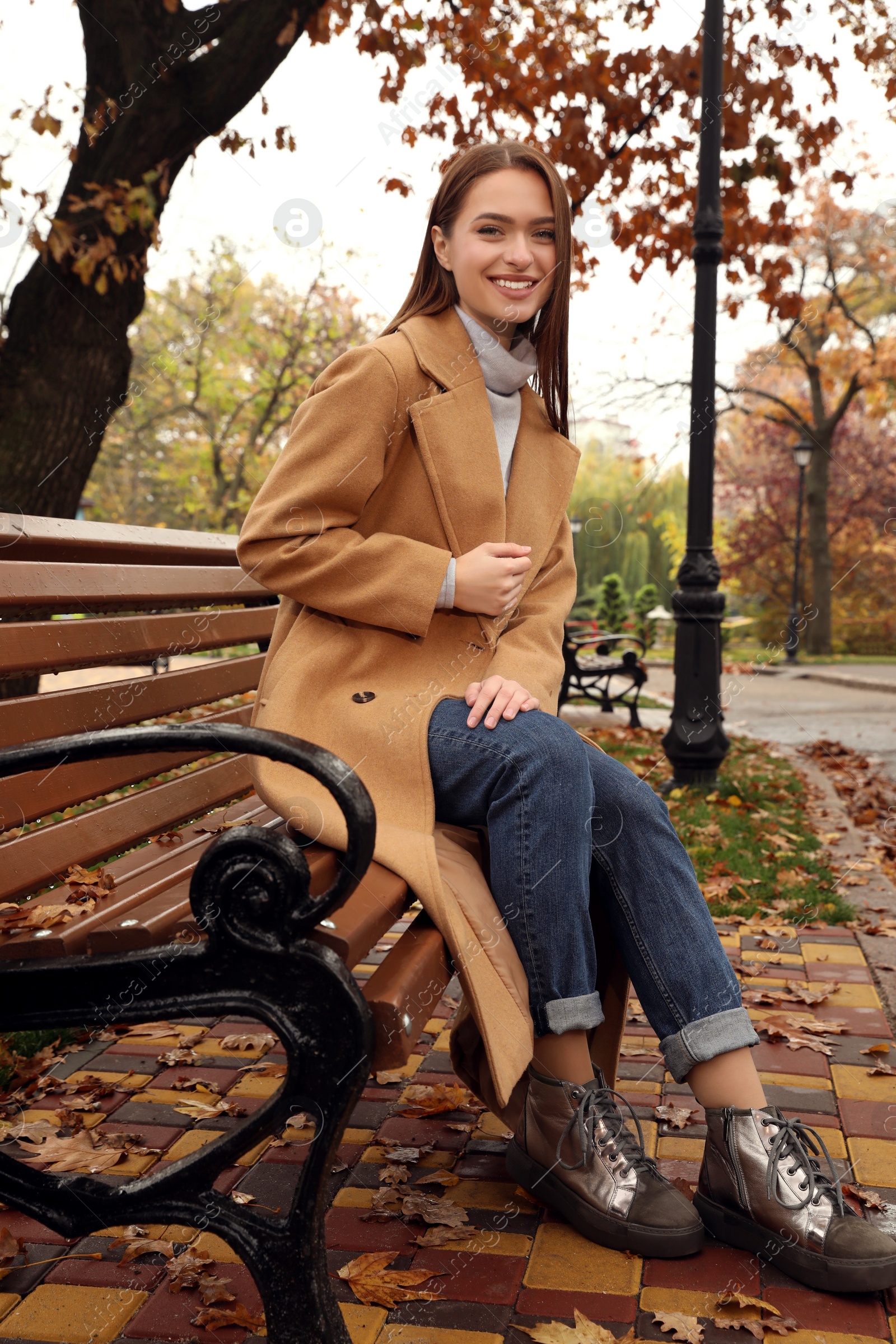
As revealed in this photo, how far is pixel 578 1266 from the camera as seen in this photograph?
71.1 inches

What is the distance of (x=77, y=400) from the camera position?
557cm

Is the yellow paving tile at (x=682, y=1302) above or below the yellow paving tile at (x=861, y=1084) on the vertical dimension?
above

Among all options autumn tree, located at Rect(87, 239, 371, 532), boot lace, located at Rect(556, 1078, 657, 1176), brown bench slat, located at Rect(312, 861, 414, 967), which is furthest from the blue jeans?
autumn tree, located at Rect(87, 239, 371, 532)

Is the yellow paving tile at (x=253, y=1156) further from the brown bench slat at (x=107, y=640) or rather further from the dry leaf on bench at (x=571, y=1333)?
the brown bench slat at (x=107, y=640)

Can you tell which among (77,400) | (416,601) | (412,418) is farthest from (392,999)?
(77,400)

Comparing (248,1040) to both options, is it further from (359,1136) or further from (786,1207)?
(786,1207)

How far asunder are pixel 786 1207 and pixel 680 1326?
10.7 inches

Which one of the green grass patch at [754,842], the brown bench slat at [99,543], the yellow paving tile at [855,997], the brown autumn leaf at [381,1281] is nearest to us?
the brown autumn leaf at [381,1281]

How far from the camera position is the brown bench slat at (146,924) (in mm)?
1476

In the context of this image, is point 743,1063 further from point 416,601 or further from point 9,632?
point 9,632

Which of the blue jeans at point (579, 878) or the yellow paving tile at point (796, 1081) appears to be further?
the yellow paving tile at point (796, 1081)

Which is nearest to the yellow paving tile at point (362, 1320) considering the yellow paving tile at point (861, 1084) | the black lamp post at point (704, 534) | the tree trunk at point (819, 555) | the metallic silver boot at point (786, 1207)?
the metallic silver boot at point (786, 1207)

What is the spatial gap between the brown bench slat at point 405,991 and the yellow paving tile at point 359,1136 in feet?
2.39

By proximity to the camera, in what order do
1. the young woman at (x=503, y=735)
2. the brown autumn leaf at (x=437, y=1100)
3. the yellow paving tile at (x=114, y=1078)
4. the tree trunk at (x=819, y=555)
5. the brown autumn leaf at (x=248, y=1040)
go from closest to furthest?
the young woman at (x=503, y=735) < the brown autumn leaf at (x=437, y=1100) < the yellow paving tile at (x=114, y=1078) < the brown autumn leaf at (x=248, y=1040) < the tree trunk at (x=819, y=555)
